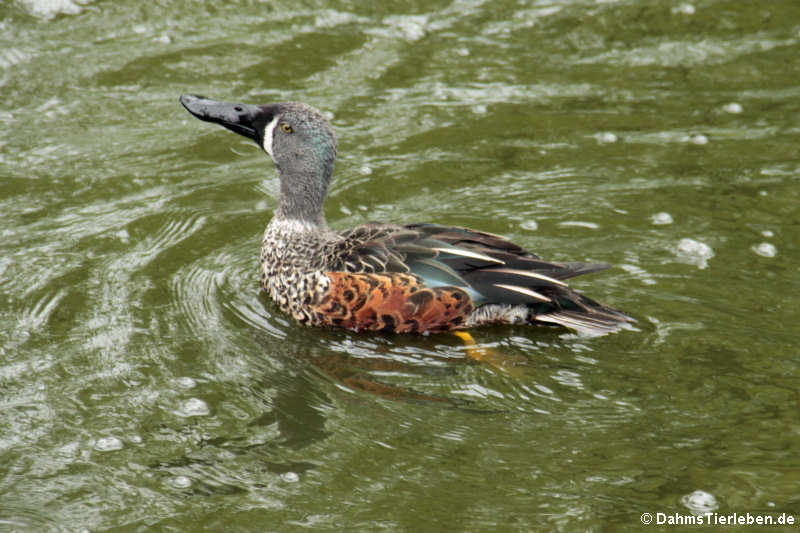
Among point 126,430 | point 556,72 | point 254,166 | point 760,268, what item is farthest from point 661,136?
point 126,430

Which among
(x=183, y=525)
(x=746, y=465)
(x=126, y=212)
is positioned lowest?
(x=746, y=465)

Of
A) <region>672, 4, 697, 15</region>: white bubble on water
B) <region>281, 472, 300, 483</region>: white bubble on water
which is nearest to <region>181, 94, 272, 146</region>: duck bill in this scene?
<region>281, 472, 300, 483</region>: white bubble on water

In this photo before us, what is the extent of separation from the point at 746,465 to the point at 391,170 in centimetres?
394

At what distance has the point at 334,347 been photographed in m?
6.24

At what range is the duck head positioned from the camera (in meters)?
6.85

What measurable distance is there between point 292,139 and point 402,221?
1079 millimetres

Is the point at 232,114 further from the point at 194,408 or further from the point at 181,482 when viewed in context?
the point at 181,482

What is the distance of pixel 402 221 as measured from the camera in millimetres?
7523

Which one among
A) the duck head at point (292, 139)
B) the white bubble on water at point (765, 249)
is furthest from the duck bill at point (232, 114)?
the white bubble on water at point (765, 249)

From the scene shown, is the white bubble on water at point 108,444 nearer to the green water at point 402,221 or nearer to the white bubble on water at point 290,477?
the green water at point 402,221

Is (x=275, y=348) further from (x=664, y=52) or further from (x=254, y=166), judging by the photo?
(x=664, y=52)

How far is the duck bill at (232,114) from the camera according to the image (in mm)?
6809

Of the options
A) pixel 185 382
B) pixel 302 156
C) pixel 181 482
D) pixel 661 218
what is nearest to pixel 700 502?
pixel 181 482

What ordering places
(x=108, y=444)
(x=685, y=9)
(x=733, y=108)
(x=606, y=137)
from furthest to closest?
(x=685, y=9), (x=733, y=108), (x=606, y=137), (x=108, y=444)
